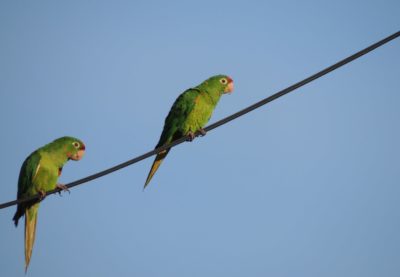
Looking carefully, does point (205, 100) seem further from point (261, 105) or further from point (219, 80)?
point (261, 105)

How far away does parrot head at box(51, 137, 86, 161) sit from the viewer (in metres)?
8.00

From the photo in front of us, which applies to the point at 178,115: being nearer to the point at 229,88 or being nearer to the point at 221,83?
the point at 221,83

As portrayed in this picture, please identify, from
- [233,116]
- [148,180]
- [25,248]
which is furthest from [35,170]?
[233,116]

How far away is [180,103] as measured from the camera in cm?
816

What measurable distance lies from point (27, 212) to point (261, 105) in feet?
13.6

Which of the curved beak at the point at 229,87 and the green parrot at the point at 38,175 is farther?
the curved beak at the point at 229,87

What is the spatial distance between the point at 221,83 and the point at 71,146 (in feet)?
8.65

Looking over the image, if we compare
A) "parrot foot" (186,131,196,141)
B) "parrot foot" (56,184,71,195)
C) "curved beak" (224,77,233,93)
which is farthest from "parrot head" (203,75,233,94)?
"parrot foot" (56,184,71,195)

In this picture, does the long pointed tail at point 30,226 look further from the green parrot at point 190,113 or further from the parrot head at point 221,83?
the parrot head at point 221,83

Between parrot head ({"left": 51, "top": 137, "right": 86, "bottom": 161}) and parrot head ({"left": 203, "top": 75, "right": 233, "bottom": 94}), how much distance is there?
2.28m

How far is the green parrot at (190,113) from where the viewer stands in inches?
312

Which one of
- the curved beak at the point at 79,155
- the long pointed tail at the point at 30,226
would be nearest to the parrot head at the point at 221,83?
the curved beak at the point at 79,155

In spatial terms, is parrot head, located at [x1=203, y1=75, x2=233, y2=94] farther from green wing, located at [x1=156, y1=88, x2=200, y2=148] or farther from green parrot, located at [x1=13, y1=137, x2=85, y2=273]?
green parrot, located at [x1=13, y1=137, x2=85, y2=273]

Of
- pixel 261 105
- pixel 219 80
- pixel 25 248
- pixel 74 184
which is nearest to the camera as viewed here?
pixel 261 105
